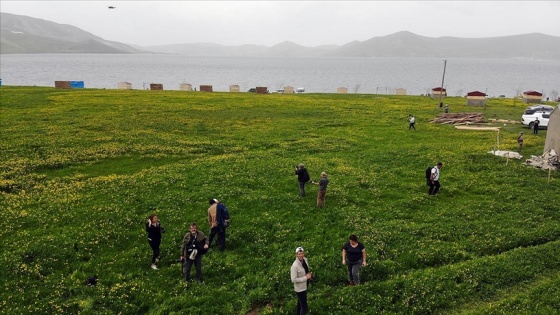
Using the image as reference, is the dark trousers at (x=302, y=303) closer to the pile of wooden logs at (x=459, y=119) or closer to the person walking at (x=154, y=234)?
the person walking at (x=154, y=234)

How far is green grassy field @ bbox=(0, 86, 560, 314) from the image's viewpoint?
16578 mm

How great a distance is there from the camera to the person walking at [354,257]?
16.6 m

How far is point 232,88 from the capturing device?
106 m

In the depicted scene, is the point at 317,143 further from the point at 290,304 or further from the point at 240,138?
the point at 290,304

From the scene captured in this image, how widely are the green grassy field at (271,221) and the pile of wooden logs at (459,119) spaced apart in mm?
9172

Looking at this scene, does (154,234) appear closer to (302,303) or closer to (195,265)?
(195,265)

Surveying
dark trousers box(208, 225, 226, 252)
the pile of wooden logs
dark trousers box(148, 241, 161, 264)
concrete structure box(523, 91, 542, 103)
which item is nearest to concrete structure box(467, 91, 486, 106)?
concrete structure box(523, 91, 542, 103)

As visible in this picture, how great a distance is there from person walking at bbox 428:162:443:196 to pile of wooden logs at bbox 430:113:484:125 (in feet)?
105

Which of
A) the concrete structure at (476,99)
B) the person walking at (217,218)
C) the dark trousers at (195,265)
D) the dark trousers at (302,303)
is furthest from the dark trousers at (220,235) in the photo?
the concrete structure at (476,99)

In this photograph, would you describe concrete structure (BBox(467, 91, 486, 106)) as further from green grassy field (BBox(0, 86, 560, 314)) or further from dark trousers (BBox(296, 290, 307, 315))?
dark trousers (BBox(296, 290, 307, 315))

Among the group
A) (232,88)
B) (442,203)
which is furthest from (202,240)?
(232,88)

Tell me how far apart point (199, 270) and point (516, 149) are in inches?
1348

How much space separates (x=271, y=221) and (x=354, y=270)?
7204 millimetres

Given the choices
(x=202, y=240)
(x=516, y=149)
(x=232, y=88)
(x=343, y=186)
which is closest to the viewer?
(x=202, y=240)
